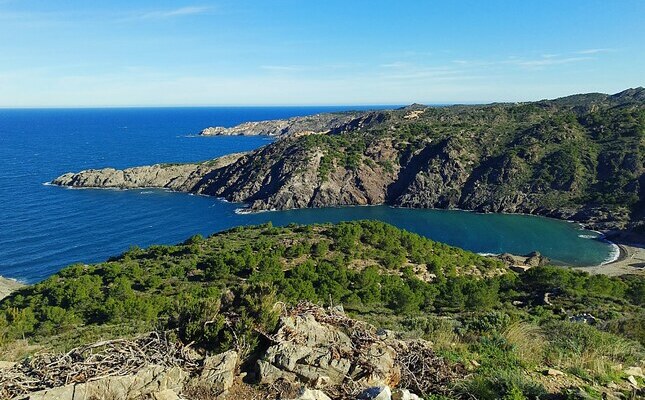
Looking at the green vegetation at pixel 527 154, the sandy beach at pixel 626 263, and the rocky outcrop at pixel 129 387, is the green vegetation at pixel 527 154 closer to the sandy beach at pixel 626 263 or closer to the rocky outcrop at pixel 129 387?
the sandy beach at pixel 626 263

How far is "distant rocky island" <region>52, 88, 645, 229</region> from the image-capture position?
92.0 meters

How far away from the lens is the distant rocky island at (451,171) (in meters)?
92.0

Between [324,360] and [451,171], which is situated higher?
[324,360]

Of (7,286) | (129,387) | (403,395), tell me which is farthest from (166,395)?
(7,286)

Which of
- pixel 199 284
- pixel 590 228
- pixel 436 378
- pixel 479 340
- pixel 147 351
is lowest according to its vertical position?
pixel 590 228

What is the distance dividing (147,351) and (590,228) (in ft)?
297

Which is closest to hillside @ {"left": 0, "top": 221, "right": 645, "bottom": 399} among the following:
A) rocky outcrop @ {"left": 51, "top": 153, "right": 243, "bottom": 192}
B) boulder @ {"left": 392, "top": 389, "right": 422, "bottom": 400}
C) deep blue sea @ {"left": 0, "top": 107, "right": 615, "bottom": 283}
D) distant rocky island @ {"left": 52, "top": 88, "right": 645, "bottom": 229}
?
boulder @ {"left": 392, "top": 389, "right": 422, "bottom": 400}

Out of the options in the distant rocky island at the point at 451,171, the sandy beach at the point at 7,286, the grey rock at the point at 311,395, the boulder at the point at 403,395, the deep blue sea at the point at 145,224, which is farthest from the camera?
the distant rocky island at the point at 451,171

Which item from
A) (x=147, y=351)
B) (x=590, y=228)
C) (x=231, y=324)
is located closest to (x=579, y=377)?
(x=231, y=324)

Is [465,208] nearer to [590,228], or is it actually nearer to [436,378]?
[590,228]

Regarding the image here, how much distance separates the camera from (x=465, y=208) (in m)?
99.4

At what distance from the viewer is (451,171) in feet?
343

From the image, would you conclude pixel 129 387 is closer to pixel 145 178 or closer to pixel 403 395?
pixel 403 395

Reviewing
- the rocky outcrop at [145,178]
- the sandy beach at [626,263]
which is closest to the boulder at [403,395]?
the sandy beach at [626,263]
